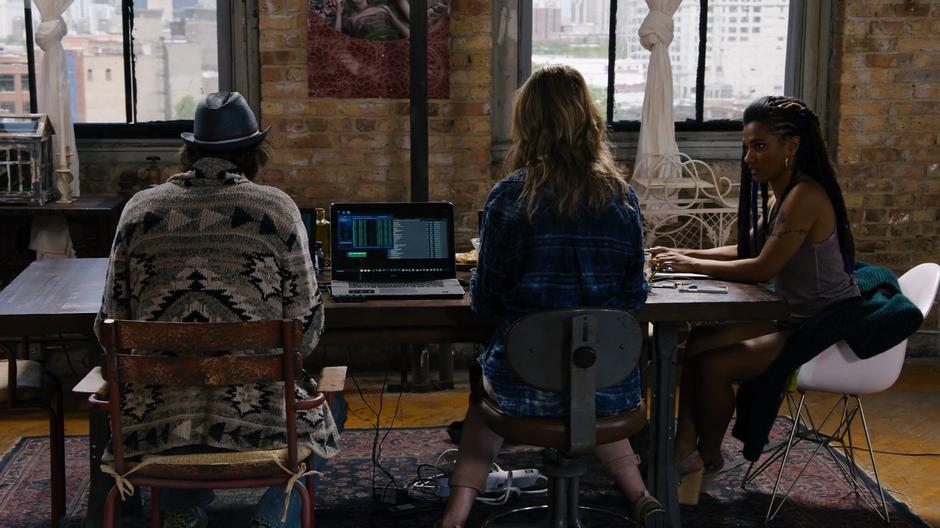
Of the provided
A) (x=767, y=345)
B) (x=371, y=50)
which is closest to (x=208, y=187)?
(x=767, y=345)

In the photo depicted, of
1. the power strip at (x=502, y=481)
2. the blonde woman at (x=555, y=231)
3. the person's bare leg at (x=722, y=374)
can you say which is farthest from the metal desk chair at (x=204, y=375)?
the person's bare leg at (x=722, y=374)

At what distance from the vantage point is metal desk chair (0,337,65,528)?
3.69m

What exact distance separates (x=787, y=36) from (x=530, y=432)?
12.1 feet

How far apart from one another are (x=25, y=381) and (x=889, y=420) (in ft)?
11.5

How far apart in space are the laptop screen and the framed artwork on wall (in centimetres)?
188

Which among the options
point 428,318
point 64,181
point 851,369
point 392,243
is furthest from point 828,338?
point 64,181

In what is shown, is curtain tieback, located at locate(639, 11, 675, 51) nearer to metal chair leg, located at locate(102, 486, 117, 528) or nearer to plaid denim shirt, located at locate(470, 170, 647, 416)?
plaid denim shirt, located at locate(470, 170, 647, 416)

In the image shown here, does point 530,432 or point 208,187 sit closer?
point 208,187

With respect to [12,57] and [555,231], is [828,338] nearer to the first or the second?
[555,231]

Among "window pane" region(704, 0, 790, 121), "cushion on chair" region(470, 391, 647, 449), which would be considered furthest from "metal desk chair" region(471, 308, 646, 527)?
"window pane" region(704, 0, 790, 121)

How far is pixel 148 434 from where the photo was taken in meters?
2.92

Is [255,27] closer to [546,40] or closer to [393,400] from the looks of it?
[546,40]

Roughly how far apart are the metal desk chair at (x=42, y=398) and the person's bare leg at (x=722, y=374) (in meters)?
2.12

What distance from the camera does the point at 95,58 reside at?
5.73m
